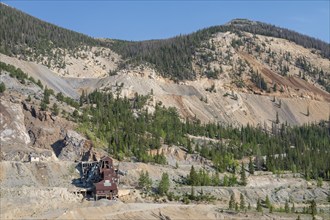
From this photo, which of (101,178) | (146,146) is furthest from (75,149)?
(101,178)

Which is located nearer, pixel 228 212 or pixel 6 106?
pixel 228 212

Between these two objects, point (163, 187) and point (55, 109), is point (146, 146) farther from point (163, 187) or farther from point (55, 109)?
point (163, 187)

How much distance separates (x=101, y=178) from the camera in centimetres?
9856

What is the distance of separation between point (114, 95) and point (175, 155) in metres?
44.1

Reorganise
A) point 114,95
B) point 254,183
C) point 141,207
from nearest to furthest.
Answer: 1. point 141,207
2. point 254,183
3. point 114,95

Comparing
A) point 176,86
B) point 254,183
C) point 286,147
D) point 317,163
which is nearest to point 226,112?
point 176,86

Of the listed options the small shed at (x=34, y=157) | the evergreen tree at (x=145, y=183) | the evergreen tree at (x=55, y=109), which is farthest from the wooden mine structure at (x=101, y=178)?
the evergreen tree at (x=55, y=109)

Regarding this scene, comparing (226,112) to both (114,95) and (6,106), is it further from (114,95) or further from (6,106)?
(6,106)

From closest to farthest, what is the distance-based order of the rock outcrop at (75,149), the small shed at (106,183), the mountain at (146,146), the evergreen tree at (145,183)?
the mountain at (146,146) → the small shed at (106,183) → the evergreen tree at (145,183) → the rock outcrop at (75,149)

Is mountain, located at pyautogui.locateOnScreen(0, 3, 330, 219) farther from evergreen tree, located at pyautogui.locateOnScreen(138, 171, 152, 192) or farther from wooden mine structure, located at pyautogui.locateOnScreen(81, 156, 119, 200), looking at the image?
wooden mine structure, located at pyautogui.locateOnScreen(81, 156, 119, 200)

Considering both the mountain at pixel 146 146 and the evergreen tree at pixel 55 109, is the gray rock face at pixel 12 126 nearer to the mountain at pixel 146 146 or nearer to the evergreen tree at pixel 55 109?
the mountain at pixel 146 146

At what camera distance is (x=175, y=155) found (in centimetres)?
13225

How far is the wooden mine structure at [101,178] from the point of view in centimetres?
9612

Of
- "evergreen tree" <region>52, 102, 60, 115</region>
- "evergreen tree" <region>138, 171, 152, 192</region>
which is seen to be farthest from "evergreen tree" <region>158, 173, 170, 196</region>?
"evergreen tree" <region>52, 102, 60, 115</region>
